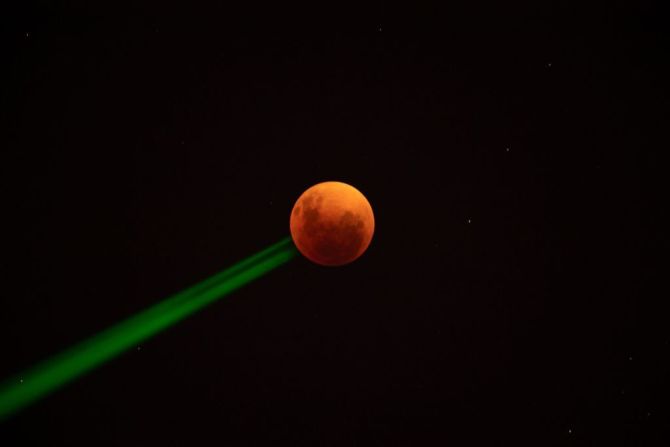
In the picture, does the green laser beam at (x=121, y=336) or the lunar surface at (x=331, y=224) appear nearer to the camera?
Answer: the lunar surface at (x=331, y=224)

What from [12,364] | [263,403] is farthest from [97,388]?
A: [263,403]

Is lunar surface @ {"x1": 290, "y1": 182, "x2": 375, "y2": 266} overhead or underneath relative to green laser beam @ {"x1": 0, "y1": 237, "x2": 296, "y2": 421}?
underneath

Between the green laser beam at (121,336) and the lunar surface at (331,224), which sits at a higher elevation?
the green laser beam at (121,336)

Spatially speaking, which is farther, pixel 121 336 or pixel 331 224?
pixel 121 336

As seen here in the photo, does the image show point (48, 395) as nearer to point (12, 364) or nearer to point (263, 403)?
point (12, 364)
